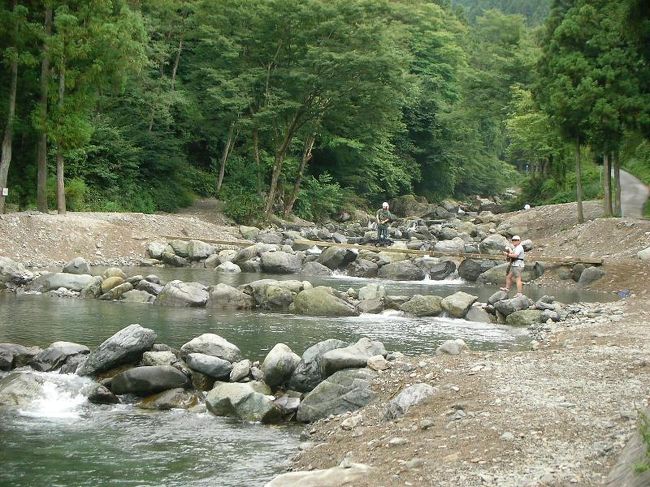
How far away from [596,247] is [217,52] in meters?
20.7

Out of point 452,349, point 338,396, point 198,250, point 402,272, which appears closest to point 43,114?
point 198,250

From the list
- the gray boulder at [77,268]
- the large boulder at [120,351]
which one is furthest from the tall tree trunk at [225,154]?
the large boulder at [120,351]

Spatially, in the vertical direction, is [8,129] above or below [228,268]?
above

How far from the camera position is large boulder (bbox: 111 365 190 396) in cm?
1085

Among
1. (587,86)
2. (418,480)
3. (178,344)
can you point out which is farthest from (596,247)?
(418,480)

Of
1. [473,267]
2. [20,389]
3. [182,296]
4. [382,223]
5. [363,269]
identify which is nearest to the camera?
[20,389]

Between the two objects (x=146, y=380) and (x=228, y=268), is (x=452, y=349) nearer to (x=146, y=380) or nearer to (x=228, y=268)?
(x=146, y=380)

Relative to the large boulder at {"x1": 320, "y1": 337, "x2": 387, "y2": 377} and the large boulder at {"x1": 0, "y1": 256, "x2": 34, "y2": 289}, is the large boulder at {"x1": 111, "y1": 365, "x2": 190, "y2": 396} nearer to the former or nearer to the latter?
the large boulder at {"x1": 320, "y1": 337, "x2": 387, "y2": 377}

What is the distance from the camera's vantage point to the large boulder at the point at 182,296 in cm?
1789

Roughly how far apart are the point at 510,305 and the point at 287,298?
17.2ft

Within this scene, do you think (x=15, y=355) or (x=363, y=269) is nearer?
(x=15, y=355)

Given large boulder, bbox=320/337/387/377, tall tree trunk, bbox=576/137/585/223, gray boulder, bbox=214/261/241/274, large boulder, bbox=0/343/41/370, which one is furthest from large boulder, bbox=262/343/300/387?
tall tree trunk, bbox=576/137/585/223

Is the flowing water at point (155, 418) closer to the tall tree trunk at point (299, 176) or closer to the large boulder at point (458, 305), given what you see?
the large boulder at point (458, 305)

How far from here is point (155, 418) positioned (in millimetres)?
9938
